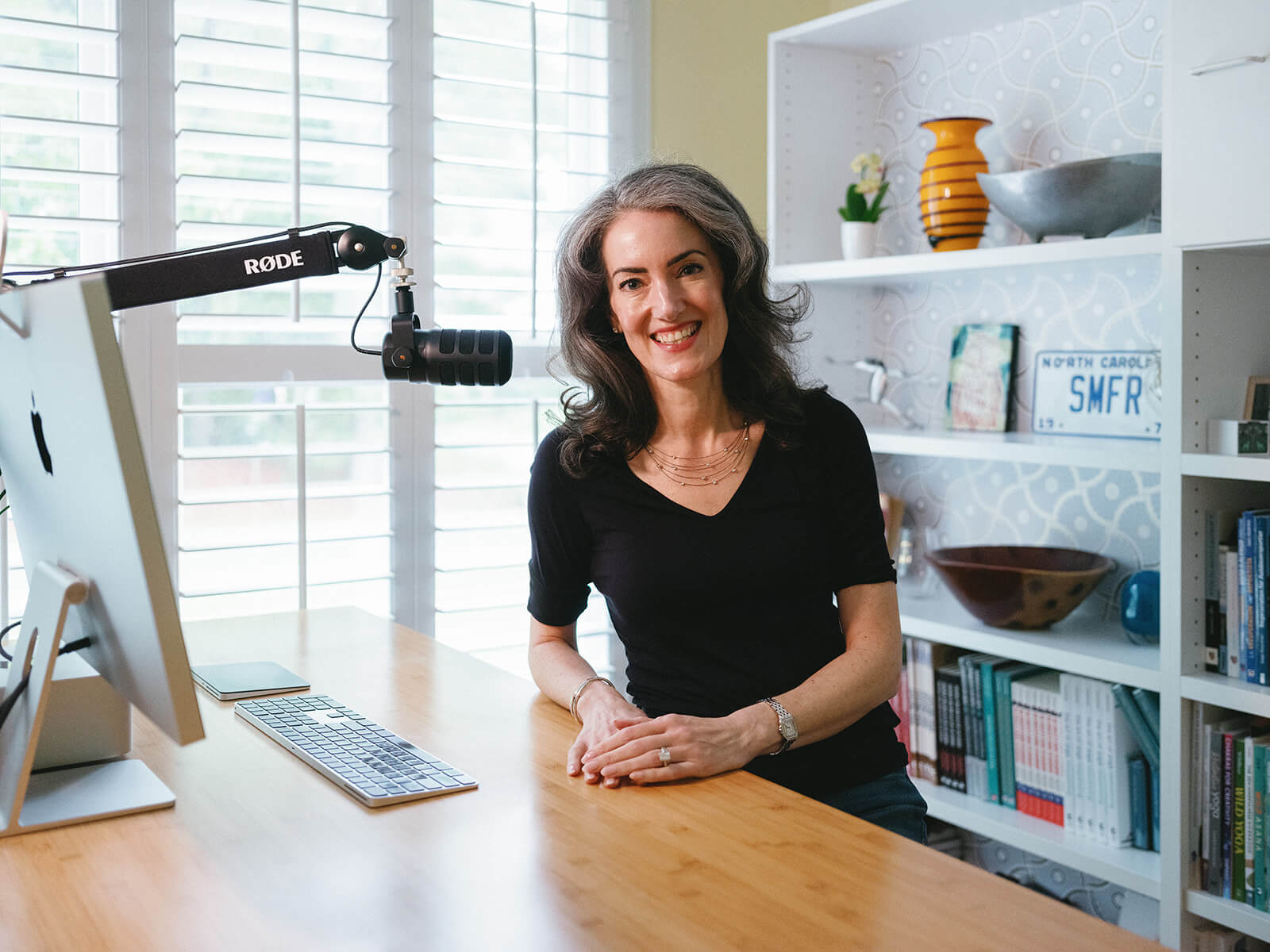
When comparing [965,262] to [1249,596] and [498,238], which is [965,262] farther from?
[498,238]

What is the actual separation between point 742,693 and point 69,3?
69.7 inches

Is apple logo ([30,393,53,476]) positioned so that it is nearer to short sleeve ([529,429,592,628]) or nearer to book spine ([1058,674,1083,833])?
short sleeve ([529,429,592,628])

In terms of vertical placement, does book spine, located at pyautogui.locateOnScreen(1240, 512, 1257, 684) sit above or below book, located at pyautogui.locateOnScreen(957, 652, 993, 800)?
above

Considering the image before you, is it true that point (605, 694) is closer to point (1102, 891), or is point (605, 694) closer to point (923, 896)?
point (923, 896)

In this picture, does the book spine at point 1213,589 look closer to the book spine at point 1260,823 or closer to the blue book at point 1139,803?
the book spine at point 1260,823

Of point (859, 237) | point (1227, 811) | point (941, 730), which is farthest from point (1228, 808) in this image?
point (859, 237)

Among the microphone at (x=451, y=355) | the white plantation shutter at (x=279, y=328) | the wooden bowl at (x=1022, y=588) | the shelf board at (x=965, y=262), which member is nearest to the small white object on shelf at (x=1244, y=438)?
the shelf board at (x=965, y=262)

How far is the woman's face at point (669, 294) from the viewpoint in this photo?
5.58 feet

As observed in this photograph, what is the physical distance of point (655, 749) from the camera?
4.24ft

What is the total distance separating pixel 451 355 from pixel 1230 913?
1.55 metres

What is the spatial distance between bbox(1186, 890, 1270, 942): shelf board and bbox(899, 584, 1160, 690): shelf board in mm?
345

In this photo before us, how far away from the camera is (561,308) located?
1.87m

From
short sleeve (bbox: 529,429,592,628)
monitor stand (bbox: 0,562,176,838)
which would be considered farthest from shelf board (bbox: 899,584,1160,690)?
monitor stand (bbox: 0,562,176,838)

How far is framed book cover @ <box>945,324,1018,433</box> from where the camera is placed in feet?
8.50
